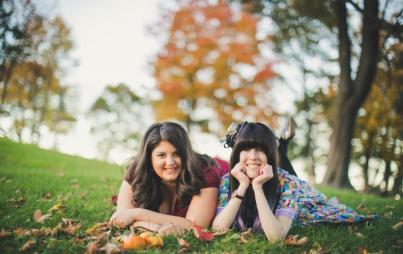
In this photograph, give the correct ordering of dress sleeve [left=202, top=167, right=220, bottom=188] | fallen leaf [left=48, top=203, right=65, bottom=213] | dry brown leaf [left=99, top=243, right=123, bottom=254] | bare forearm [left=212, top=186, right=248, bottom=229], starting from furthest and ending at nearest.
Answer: fallen leaf [left=48, top=203, right=65, bottom=213]
dress sleeve [left=202, top=167, right=220, bottom=188]
bare forearm [left=212, top=186, right=248, bottom=229]
dry brown leaf [left=99, top=243, right=123, bottom=254]

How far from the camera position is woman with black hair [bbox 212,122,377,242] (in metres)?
3.31

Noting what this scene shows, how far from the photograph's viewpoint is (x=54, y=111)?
1032 inches

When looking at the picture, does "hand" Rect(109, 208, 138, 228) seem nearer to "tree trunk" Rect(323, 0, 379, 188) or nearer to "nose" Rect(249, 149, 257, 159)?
"nose" Rect(249, 149, 257, 159)

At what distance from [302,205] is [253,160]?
3.38ft

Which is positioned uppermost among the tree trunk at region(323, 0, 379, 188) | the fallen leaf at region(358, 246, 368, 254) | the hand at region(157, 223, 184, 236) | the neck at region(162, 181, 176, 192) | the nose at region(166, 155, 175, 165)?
the tree trunk at region(323, 0, 379, 188)

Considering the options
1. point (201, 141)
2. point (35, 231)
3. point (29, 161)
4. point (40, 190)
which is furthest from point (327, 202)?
point (201, 141)

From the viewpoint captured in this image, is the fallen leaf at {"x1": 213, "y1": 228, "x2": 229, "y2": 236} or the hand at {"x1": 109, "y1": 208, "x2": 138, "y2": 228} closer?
the fallen leaf at {"x1": 213, "y1": 228, "x2": 229, "y2": 236}

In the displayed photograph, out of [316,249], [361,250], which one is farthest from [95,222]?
[361,250]

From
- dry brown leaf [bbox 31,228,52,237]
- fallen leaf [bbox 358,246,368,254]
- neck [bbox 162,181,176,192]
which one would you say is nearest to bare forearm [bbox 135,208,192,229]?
→ neck [bbox 162,181,176,192]

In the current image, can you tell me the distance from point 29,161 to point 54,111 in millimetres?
16523

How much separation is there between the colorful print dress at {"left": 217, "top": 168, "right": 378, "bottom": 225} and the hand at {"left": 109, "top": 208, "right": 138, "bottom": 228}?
33.9 inches

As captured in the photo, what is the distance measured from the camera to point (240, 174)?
11.5 feet

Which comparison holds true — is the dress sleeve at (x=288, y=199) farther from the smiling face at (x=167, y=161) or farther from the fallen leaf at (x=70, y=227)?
the fallen leaf at (x=70, y=227)

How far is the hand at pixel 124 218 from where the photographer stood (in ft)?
11.2
